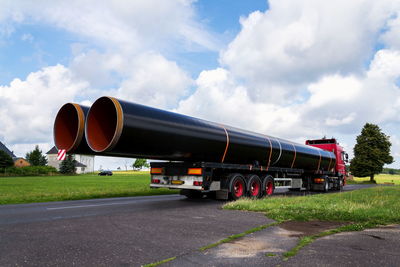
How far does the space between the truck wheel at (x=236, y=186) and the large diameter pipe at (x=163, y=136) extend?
692 mm

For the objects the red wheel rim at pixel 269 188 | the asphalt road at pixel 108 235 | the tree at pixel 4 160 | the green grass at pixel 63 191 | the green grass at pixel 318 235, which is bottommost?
the green grass at pixel 63 191

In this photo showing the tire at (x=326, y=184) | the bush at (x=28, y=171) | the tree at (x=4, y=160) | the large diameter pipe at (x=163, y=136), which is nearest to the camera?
the large diameter pipe at (x=163, y=136)

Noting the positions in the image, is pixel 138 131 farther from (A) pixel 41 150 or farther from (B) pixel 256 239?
(A) pixel 41 150

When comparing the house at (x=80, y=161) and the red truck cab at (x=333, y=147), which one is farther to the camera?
the house at (x=80, y=161)

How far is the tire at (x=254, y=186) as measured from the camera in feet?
45.1

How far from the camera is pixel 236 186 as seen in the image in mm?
13305

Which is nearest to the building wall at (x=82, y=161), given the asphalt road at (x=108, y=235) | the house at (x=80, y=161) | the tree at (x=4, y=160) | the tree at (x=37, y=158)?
the house at (x=80, y=161)

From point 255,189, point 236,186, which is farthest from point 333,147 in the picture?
point 236,186

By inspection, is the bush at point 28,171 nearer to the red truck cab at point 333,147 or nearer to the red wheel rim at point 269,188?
the red truck cab at point 333,147

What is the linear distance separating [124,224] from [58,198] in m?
8.12

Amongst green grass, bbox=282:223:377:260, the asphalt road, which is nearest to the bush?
the asphalt road

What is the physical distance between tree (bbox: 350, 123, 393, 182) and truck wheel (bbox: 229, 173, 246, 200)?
46.8 m

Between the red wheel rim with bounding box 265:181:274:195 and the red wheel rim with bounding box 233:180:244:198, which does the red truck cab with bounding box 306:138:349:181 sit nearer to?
the red wheel rim with bounding box 265:181:274:195

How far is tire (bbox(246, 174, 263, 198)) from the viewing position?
A: 13752 mm
